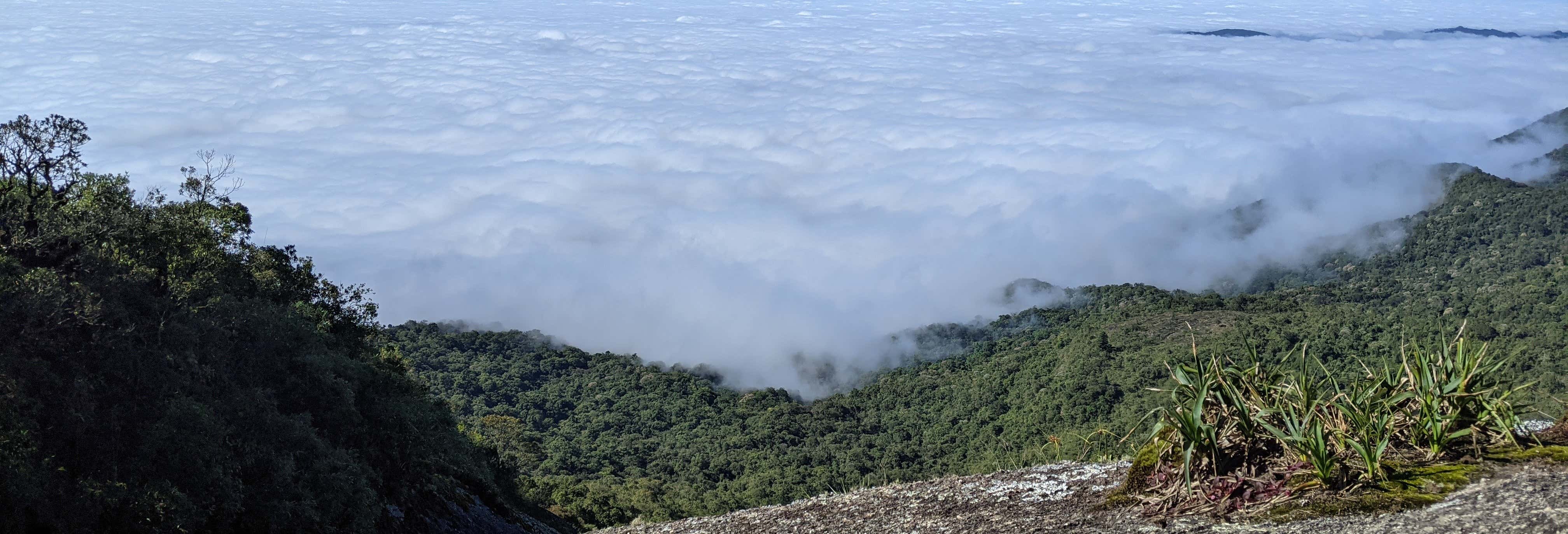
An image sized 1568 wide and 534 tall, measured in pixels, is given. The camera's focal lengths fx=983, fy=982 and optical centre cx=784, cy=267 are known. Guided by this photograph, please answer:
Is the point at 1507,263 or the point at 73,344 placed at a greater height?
the point at 73,344

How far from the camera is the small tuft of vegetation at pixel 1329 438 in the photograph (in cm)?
749

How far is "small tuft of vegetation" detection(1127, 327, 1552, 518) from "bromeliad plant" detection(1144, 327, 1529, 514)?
0.01 meters

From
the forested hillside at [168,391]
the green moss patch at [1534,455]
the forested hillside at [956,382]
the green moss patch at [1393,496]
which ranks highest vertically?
the green moss patch at [1534,455]

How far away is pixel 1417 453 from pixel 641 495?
43.1 metres

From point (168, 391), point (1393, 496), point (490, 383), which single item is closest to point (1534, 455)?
point (1393, 496)

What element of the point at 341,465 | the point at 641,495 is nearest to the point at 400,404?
the point at 341,465

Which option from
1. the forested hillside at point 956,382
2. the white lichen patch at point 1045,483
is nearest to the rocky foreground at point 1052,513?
the white lichen patch at point 1045,483

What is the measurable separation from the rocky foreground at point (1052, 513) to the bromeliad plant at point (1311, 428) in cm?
39

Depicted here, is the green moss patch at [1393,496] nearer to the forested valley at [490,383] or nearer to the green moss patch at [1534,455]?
the green moss patch at [1534,455]

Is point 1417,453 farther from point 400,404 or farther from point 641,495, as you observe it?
point 641,495

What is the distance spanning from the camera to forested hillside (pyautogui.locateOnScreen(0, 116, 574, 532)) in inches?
502

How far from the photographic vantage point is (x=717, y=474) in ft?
233

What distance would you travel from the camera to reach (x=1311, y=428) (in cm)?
805

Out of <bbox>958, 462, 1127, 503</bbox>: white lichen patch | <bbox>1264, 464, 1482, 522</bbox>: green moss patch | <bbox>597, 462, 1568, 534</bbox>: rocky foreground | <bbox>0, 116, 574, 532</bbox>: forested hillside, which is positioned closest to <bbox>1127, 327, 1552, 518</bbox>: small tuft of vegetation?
<bbox>1264, 464, 1482, 522</bbox>: green moss patch
